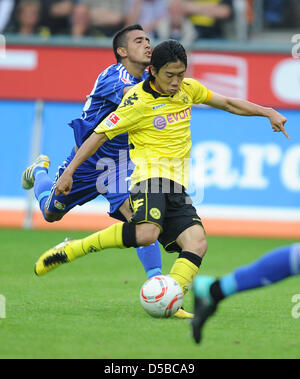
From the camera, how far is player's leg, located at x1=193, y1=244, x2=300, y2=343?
4465 millimetres

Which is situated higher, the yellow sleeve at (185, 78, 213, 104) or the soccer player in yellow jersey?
the yellow sleeve at (185, 78, 213, 104)

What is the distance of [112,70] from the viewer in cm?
682

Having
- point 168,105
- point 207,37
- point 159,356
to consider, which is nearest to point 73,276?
point 168,105

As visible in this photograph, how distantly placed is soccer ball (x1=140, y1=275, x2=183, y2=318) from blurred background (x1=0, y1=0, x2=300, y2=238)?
19.2 ft

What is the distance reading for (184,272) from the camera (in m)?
5.81

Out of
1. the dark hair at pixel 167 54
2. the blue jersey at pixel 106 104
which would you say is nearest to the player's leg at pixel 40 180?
the blue jersey at pixel 106 104

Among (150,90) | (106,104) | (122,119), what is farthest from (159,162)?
(106,104)

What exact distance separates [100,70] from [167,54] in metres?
6.45

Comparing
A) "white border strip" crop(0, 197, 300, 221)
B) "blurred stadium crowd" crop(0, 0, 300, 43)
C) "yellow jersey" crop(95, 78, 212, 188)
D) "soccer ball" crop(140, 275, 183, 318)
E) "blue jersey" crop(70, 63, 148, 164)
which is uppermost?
"blurred stadium crowd" crop(0, 0, 300, 43)

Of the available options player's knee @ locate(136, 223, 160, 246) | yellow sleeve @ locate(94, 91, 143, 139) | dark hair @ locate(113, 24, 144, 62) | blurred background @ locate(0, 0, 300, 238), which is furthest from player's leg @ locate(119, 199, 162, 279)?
blurred background @ locate(0, 0, 300, 238)

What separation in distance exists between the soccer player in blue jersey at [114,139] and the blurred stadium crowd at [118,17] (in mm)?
6931

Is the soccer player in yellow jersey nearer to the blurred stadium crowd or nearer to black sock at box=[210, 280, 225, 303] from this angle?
black sock at box=[210, 280, 225, 303]

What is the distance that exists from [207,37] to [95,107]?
802 cm

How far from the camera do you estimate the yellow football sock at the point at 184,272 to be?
19.0ft
